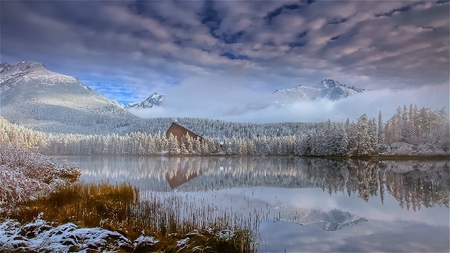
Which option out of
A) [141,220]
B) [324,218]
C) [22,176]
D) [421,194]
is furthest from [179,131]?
[141,220]

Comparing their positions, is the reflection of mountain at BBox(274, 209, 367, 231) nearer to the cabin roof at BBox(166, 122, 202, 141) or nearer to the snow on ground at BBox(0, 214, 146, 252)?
the snow on ground at BBox(0, 214, 146, 252)

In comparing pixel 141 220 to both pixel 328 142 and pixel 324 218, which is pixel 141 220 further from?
pixel 328 142

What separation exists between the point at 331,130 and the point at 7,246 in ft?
203

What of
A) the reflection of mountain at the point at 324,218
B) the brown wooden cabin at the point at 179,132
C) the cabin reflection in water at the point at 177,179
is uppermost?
the brown wooden cabin at the point at 179,132

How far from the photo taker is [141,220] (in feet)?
27.4

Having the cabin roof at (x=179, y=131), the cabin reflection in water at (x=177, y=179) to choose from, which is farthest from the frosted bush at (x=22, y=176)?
the cabin roof at (x=179, y=131)

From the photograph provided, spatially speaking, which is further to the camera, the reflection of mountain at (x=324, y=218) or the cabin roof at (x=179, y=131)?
the cabin roof at (x=179, y=131)

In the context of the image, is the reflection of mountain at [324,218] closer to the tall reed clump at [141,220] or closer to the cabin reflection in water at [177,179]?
the tall reed clump at [141,220]

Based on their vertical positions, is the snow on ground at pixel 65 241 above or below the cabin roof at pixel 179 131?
below

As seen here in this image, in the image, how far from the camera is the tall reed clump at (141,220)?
632 cm

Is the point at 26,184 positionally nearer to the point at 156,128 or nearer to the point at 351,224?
the point at 351,224

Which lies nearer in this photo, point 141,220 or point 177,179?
point 141,220

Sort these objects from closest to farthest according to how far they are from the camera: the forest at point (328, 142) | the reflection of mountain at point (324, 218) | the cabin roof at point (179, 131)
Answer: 1. the reflection of mountain at point (324, 218)
2. the forest at point (328, 142)
3. the cabin roof at point (179, 131)

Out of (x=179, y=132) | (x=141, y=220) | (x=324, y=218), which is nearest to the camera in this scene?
(x=141, y=220)
